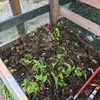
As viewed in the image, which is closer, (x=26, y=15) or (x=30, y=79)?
(x=30, y=79)

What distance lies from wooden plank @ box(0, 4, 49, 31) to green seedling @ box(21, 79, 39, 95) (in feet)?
3.20

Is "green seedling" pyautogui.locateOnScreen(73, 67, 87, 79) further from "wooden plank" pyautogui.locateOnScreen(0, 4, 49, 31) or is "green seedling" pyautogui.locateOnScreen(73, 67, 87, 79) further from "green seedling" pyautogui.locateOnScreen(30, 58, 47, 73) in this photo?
"wooden plank" pyautogui.locateOnScreen(0, 4, 49, 31)

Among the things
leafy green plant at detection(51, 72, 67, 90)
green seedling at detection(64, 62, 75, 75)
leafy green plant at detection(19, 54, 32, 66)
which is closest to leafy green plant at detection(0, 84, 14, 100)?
leafy green plant at detection(19, 54, 32, 66)

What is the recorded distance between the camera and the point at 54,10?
279 cm

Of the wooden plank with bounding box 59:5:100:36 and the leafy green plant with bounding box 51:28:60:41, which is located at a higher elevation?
the wooden plank with bounding box 59:5:100:36

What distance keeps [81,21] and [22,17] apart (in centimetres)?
97

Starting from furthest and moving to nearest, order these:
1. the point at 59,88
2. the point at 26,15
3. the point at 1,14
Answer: the point at 1,14, the point at 26,15, the point at 59,88

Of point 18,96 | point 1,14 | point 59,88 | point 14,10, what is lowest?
point 59,88

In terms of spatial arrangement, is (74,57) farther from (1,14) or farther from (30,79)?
(1,14)

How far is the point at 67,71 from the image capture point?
2.13 meters

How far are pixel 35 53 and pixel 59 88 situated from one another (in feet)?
2.30

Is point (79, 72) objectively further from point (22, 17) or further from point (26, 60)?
point (22, 17)

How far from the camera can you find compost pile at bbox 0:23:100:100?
199 centimetres

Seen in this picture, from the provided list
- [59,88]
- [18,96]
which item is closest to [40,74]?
[59,88]
